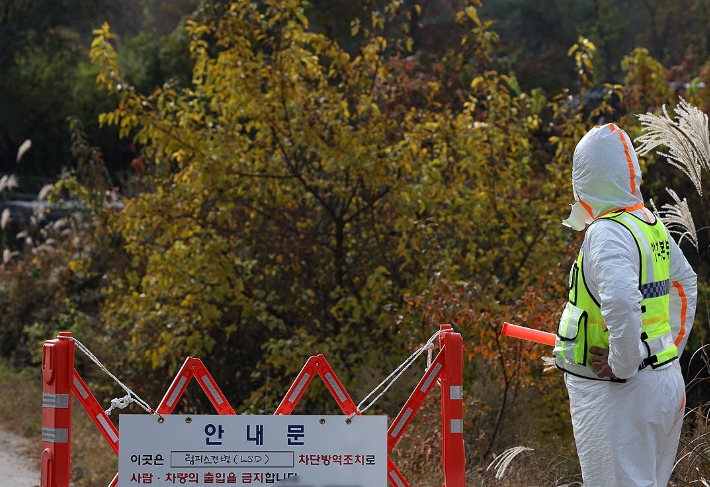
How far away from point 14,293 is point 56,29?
778 inches

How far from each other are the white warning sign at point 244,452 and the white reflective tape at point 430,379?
334 millimetres

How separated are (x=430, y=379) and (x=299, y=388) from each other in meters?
0.63

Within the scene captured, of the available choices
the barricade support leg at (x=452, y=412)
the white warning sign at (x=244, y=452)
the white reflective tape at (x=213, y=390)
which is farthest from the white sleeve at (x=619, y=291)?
the white reflective tape at (x=213, y=390)

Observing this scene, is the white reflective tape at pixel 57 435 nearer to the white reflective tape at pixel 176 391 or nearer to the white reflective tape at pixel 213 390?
the white reflective tape at pixel 176 391

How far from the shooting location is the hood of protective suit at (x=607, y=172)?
4453 millimetres

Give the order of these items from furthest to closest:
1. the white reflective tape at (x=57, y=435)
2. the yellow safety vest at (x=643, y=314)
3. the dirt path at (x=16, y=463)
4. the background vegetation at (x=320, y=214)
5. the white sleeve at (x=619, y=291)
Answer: the background vegetation at (x=320, y=214) < the dirt path at (x=16, y=463) < the white reflective tape at (x=57, y=435) < the yellow safety vest at (x=643, y=314) < the white sleeve at (x=619, y=291)

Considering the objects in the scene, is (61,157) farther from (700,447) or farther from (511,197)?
(700,447)

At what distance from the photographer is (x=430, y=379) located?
5105 millimetres

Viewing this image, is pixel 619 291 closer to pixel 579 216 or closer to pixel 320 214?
pixel 579 216

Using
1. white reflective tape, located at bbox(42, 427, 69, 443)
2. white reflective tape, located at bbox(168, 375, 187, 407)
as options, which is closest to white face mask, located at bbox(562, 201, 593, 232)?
white reflective tape, located at bbox(168, 375, 187, 407)

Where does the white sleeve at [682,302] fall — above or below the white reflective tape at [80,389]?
above

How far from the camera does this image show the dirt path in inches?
345

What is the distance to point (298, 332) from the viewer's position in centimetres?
948

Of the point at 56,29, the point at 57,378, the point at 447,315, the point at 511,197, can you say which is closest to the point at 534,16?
the point at 56,29
